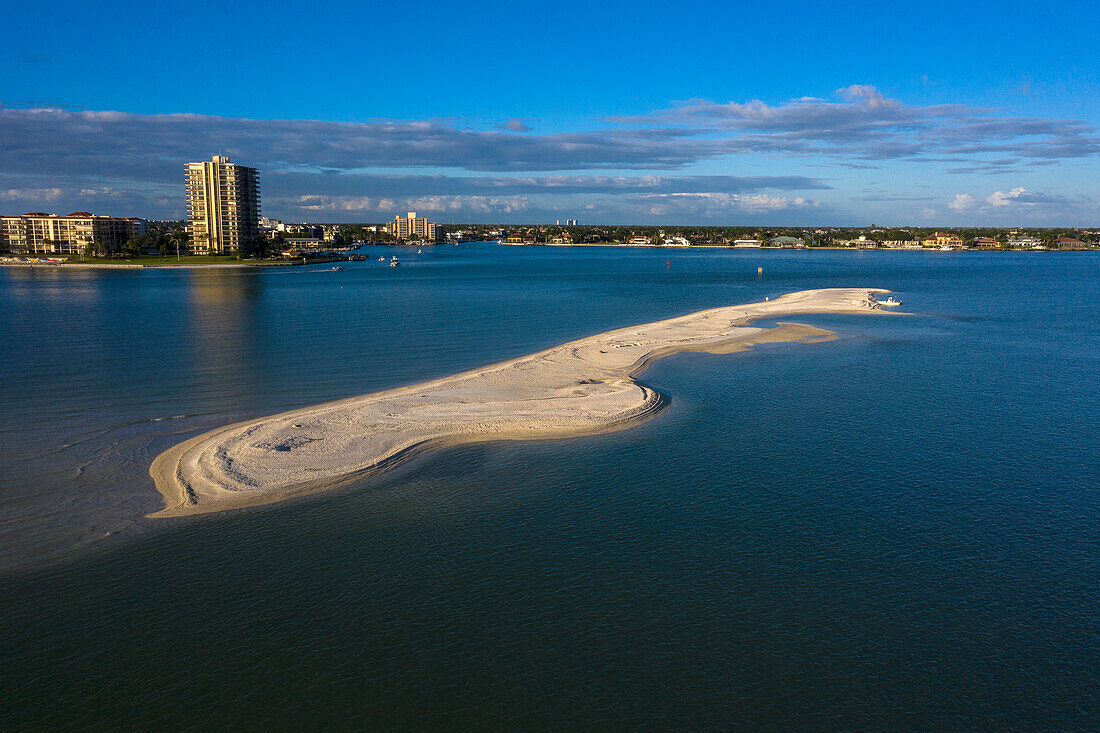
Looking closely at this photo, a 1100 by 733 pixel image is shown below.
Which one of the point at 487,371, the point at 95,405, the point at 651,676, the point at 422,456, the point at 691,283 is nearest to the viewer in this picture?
the point at 651,676

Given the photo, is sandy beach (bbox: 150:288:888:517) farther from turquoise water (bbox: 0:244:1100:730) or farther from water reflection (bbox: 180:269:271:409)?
water reflection (bbox: 180:269:271:409)

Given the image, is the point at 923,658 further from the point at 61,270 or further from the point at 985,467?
the point at 61,270

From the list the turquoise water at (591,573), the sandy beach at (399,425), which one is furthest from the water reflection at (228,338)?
the sandy beach at (399,425)

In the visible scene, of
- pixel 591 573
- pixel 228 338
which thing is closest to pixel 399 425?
pixel 591 573

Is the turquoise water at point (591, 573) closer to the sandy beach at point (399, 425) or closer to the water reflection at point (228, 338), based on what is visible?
the water reflection at point (228, 338)

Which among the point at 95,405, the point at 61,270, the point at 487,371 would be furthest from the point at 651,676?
the point at 61,270

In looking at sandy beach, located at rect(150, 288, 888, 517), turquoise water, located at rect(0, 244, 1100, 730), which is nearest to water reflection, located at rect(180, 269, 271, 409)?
turquoise water, located at rect(0, 244, 1100, 730)
